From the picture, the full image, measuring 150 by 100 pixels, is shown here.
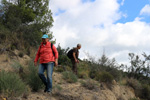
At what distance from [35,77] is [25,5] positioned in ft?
43.9

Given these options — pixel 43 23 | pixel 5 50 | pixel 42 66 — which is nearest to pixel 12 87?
pixel 42 66

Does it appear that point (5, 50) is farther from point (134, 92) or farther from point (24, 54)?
point (134, 92)

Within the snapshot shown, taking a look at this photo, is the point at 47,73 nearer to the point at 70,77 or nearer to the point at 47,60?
the point at 47,60

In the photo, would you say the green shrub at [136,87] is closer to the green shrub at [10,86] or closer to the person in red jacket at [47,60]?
the person in red jacket at [47,60]

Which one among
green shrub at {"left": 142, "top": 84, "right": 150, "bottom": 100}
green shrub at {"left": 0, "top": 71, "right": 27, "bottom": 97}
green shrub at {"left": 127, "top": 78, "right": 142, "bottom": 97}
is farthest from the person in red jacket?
green shrub at {"left": 142, "top": 84, "right": 150, "bottom": 100}

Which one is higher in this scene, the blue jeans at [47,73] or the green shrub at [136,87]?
the blue jeans at [47,73]

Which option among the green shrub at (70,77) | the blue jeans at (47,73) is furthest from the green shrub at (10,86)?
the green shrub at (70,77)

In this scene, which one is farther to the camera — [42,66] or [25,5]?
[25,5]

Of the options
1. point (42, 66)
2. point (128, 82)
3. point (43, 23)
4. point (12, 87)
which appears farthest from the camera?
point (43, 23)

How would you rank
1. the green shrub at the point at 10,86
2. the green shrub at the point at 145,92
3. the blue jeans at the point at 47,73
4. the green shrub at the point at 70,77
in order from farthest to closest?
1. the green shrub at the point at 145,92
2. the green shrub at the point at 70,77
3. the blue jeans at the point at 47,73
4. the green shrub at the point at 10,86

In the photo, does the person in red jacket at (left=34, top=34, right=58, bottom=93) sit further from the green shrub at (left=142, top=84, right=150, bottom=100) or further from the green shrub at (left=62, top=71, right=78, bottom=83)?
the green shrub at (left=142, top=84, right=150, bottom=100)

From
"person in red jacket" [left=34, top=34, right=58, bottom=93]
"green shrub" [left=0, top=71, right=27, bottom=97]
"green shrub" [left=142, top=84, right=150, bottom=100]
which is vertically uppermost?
"person in red jacket" [left=34, top=34, right=58, bottom=93]

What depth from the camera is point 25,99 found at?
4.82 metres

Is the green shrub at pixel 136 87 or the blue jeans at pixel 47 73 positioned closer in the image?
the blue jeans at pixel 47 73
